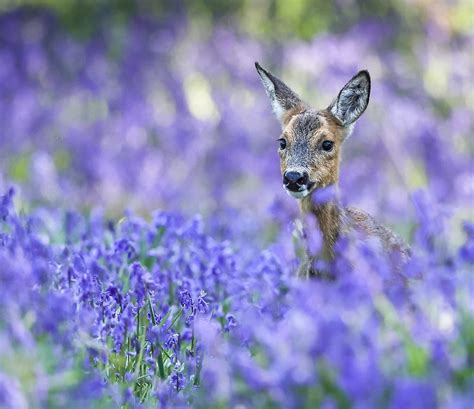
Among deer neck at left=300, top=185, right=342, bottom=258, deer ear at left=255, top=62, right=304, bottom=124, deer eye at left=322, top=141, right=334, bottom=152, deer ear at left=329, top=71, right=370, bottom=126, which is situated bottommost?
deer neck at left=300, top=185, right=342, bottom=258

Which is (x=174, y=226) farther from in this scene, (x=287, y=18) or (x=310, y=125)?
(x=287, y=18)

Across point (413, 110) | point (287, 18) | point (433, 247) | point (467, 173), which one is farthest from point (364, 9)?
point (433, 247)

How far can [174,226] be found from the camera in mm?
6133

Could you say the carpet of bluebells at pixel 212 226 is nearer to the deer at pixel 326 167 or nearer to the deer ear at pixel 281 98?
the deer at pixel 326 167

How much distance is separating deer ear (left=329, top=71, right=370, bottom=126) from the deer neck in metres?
0.60

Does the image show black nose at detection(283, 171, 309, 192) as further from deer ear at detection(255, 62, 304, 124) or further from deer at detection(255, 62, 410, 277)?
deer ear at detection(255, 62, 304, 124)

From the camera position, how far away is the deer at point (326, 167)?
533 centimetres

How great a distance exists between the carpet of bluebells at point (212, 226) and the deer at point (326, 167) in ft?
0.74

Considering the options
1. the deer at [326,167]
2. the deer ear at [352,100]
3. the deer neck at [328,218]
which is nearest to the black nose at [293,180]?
the deer at [326,167]

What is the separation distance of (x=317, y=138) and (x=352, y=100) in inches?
13.8

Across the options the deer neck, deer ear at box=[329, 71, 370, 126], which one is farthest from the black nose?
deer ear at box=[329, 71, 370, 126]

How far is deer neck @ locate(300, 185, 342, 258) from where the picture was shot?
5.41 metres

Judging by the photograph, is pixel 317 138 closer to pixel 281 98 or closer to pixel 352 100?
pixel 352 100

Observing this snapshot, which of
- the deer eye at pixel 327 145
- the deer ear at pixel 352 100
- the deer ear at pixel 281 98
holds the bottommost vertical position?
the deer eye at pixel 327 145
